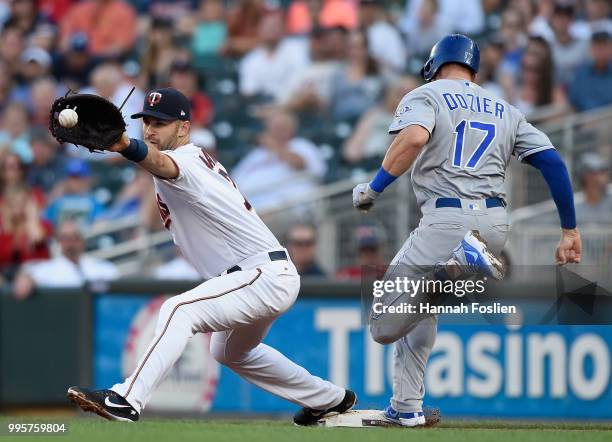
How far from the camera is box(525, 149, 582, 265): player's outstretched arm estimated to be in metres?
6.14

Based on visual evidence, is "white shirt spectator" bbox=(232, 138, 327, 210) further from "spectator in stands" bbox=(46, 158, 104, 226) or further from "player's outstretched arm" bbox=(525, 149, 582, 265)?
"player's outstretched arm" bbox=(525, 149, 582, 265)

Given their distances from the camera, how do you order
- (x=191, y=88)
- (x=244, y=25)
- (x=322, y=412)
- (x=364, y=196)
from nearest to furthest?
(x=364, y=196), (x=322, y=412), (x=191, y=88), (x=244, y=25)

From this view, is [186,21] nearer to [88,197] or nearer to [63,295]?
[88,197]

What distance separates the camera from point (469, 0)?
13.1 meters

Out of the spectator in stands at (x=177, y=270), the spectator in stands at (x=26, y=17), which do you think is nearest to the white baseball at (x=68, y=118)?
the spectator in stands at (x=177, y=270)

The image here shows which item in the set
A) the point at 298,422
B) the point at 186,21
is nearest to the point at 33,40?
the point at 186,21

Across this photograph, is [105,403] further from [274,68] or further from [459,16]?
[459,16]

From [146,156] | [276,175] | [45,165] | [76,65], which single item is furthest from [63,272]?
[146,156]

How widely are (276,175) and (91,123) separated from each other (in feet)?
20.4

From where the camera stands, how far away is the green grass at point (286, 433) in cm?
527

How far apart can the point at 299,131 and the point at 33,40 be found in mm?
4049

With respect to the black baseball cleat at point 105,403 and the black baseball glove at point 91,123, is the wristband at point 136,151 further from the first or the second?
the black baseball cleat at point 105,403

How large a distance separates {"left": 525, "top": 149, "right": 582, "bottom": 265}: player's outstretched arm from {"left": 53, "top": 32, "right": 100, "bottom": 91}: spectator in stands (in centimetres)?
874

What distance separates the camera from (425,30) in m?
13.0
